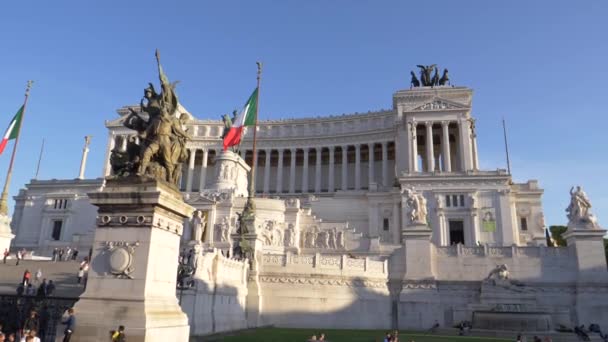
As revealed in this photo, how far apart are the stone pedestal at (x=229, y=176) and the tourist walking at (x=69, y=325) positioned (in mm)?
47469

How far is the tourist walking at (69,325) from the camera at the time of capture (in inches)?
372

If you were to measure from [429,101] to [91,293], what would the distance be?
73.5 meters

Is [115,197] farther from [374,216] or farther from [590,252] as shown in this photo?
[374,216]

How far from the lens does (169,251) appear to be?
10.8 metres

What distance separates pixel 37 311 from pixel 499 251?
32726 millimetres

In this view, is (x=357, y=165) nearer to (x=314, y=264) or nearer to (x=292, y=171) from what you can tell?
(x=292, y=171)

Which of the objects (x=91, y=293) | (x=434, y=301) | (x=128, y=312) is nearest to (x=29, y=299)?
(x=91, y=293)

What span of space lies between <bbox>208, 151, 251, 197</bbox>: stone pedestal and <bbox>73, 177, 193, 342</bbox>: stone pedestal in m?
46.8

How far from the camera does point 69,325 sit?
9516 mm

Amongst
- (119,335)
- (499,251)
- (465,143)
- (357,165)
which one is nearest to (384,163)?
(357,165)

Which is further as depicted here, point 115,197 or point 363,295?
point 363,295

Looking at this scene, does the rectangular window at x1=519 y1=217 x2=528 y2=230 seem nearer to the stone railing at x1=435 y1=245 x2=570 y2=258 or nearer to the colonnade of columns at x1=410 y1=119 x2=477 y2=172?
the colonnade of columns at x1=410 y1=119 x2=477 y2=172

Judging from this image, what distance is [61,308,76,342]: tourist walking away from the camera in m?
9.45

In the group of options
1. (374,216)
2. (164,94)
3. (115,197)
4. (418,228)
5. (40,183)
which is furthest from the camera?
(40,183)
